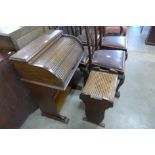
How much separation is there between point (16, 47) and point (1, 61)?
0.57 feet

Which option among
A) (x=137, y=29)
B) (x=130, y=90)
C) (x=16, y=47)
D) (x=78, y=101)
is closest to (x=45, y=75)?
(x=16, y=47)

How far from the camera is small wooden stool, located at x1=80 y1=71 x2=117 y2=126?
3.90ft

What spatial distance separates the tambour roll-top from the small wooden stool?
11.0 inches

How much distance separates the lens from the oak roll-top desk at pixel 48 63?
965mm

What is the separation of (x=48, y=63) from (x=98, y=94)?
559 millimetres

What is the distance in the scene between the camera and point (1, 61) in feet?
3.49

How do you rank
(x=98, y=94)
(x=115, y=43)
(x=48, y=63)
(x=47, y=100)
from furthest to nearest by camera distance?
(x=115, y=43), (x=47, y=100), (x=98, y=94), (x=48, y=63)

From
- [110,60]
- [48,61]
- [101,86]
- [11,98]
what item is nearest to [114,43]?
[110,60]

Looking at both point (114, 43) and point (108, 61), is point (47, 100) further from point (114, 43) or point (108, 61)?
point (114, 43)

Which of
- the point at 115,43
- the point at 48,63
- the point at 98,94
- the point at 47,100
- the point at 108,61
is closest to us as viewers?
the point at 48,63

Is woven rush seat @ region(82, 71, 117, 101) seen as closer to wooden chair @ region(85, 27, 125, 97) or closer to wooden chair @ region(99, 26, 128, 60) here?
wooden chair @ region(85, 27, 125, 97)

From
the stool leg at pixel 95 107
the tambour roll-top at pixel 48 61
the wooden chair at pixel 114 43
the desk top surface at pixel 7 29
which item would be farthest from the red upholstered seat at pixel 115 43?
the desk top surface at pixel 7 29

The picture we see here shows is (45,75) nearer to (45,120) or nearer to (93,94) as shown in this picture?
(93,94)

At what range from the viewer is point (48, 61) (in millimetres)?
1016
